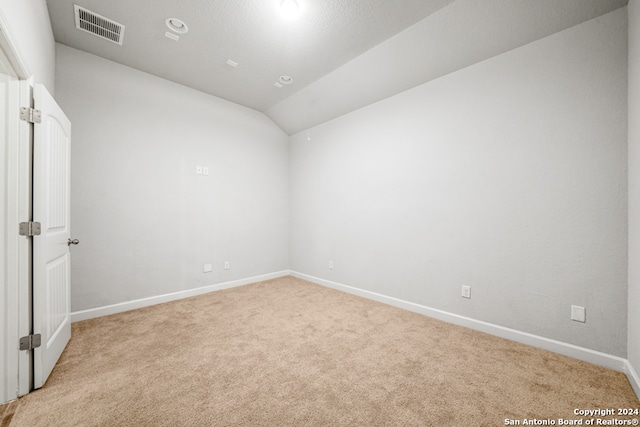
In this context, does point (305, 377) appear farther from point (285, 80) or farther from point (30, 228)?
point (285, 80)

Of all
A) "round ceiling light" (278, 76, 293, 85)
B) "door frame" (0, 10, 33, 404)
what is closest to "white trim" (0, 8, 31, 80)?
"door frame" (0, 10, 33, 404)

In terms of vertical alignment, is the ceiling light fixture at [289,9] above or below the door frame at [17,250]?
above

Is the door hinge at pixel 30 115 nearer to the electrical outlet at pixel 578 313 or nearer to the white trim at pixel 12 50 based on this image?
the white trim at pixel 12 50

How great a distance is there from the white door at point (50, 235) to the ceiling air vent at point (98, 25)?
999 millimetres

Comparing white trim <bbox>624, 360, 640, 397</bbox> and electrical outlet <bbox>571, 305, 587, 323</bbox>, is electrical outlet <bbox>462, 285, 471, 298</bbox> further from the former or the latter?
white trim <bbox>624, 360, 640, 397</bbox>

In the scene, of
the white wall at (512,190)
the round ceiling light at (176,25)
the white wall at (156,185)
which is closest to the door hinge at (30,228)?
the white wall at (156,185)

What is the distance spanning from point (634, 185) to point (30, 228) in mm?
4034

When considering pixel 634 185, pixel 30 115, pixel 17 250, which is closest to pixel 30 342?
pixel 17 250

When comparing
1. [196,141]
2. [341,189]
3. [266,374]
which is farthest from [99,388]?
[341,189]

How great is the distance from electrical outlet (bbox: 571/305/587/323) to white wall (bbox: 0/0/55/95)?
4056 millimetres

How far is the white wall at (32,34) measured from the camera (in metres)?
1.37

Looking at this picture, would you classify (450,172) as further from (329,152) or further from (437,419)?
(437,419)

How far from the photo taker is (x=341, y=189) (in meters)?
3.94

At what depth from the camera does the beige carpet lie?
57.1 inches
